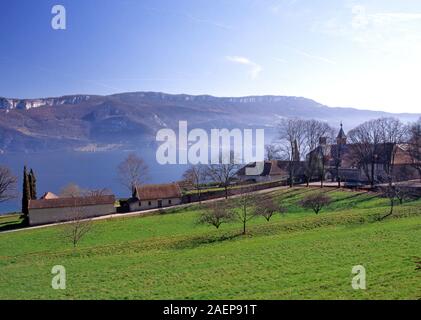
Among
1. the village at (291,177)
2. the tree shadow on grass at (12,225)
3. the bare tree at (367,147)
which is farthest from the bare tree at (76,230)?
the bare tree at (367,147)

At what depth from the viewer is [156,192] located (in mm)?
48344

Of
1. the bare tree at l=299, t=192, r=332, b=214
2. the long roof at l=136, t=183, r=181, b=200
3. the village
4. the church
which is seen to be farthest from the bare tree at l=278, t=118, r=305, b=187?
the bare tree at l=299, t=192, r=332, b=214

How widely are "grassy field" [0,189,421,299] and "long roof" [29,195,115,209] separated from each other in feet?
38.6

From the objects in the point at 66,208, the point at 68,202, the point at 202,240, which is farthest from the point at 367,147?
the point at 66,208

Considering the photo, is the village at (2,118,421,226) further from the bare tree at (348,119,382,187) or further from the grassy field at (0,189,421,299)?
the grassy field at (0,189,421,299)

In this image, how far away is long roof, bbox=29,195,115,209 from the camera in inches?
1682

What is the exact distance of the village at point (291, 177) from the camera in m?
43.9

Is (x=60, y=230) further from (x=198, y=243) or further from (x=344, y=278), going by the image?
(x=344, y=278)

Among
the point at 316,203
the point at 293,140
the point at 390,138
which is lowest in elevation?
the point at 316,203

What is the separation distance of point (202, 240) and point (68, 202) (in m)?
25.1

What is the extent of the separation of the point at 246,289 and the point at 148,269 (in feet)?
19.9

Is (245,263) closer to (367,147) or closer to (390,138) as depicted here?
(367,147)

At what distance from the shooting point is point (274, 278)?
586 inches

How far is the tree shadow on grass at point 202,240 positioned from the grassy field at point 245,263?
0.06 m
